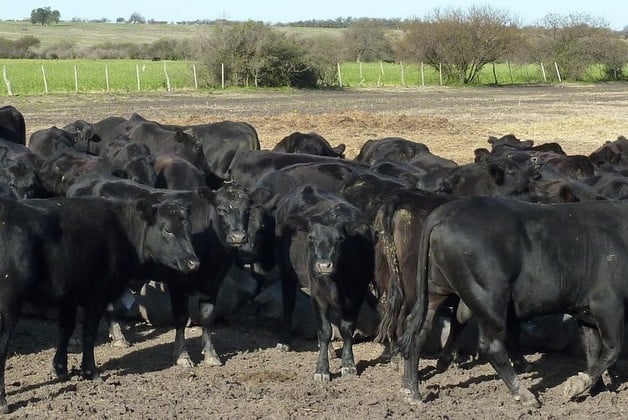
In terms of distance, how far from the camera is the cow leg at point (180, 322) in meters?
8.10

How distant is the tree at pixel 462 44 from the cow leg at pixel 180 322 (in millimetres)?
49167

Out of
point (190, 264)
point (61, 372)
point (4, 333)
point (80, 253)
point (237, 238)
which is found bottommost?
point (61, 372)

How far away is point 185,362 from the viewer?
26.5 ft

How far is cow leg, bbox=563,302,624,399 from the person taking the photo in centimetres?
685

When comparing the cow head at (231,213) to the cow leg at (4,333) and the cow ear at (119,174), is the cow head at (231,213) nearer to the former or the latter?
the cow leg at (4,333)

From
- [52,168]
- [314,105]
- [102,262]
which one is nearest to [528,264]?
[102,262]

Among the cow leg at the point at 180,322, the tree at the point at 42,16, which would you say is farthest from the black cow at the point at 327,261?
the tree at the point at 42,16

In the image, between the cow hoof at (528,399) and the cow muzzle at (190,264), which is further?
the cow muzzle at (190,264)

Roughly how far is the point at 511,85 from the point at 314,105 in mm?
22208

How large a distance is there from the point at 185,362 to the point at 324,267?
5.01 feet

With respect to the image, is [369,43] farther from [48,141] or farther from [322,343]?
[322,343]

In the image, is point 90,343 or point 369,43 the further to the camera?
point 369,43

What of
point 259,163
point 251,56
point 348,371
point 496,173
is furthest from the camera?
point 251,56

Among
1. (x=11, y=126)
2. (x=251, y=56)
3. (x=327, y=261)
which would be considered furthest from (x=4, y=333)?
(x=251, y=56)
